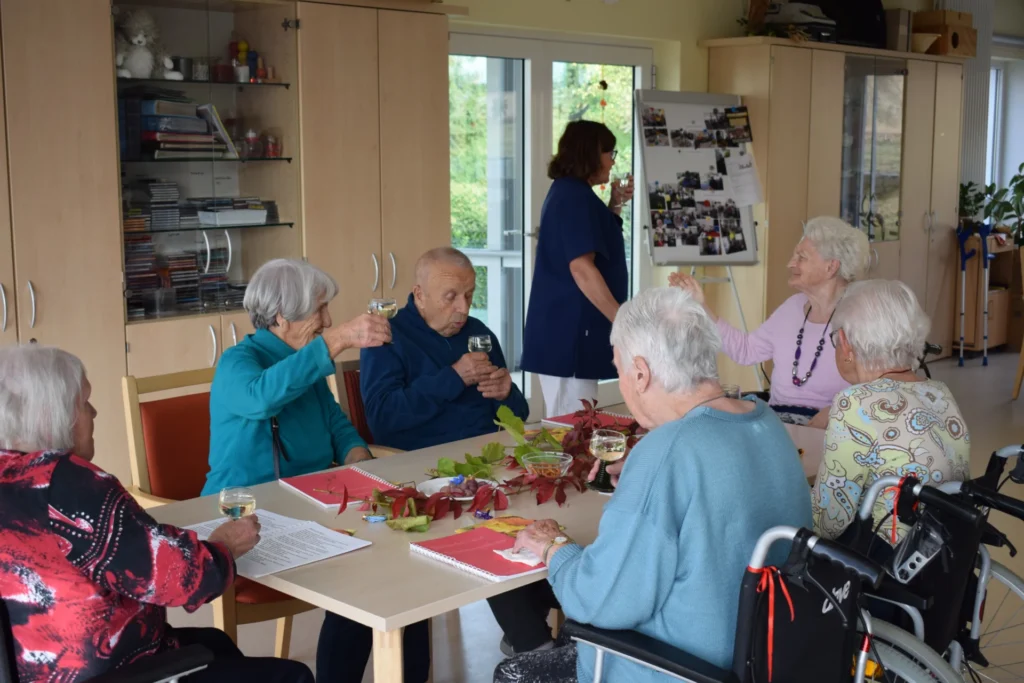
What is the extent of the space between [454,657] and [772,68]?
4679 millimetres

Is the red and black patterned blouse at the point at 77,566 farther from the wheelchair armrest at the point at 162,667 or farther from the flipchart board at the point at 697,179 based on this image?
the flipchart board at the point at 697,179

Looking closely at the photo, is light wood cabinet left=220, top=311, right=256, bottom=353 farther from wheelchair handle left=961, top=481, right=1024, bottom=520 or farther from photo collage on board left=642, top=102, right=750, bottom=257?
wheelchair handle left=961, top=481, right=1024, bottom=520

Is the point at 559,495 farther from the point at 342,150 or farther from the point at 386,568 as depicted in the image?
the point at 342,150

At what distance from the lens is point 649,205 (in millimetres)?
6324

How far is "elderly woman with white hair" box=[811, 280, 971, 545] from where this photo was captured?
2.40m

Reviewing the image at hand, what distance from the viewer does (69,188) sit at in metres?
4.05

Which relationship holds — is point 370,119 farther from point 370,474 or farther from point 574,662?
point 574,662

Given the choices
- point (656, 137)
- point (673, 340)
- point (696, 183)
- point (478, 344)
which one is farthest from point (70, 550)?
point (696, 183)

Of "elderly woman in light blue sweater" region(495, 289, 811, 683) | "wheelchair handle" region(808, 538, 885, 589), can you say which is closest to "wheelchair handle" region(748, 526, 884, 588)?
"wheelchair handle" region(808, 538, 885, 589)

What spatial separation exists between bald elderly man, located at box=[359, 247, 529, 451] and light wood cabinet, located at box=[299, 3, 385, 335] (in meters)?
1.52

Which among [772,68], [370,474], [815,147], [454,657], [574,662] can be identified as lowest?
[454,657]

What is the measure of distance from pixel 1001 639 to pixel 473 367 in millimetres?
1879

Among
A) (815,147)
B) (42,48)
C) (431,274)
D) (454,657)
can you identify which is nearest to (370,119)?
(42,48)

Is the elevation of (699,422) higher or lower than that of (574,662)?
higher
